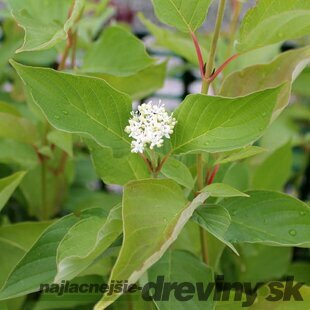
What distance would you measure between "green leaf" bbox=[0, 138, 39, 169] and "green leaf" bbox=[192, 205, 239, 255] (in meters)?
0.30

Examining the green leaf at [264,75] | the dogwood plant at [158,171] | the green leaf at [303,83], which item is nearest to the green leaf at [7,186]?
the dogwood plant at [158,171]

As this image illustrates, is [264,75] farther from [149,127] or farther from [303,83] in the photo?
[303,83]

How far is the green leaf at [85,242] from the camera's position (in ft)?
1.45

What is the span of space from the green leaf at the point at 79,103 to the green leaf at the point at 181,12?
8 centimetres

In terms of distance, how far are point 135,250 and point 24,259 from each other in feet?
0.48

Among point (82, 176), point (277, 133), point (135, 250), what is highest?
point (277, 133)

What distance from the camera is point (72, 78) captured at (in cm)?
48

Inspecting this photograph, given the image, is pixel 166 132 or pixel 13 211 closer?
pixel 166 132

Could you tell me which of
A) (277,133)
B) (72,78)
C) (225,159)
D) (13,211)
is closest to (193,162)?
(225,159)

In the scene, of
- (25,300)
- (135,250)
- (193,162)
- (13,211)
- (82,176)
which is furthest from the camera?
(82,176)

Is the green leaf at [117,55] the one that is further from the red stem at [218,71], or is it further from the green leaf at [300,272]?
the green leaf at [300,272]

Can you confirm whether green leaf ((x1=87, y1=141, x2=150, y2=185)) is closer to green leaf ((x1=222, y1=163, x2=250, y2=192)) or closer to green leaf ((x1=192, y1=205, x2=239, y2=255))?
green leaf ((x1=192, y1=205, x2=239, y2=255))

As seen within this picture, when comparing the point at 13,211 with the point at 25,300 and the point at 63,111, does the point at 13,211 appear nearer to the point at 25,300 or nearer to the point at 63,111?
the point at 25,300

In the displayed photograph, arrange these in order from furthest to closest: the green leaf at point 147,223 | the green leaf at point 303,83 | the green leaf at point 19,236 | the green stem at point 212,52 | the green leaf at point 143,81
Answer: the green leaf at point 303,83 → the green leaf at point 143,81 → the green leaf at point 19,236 → the green stem at point 212,52 → the green leaf at point 147,223
